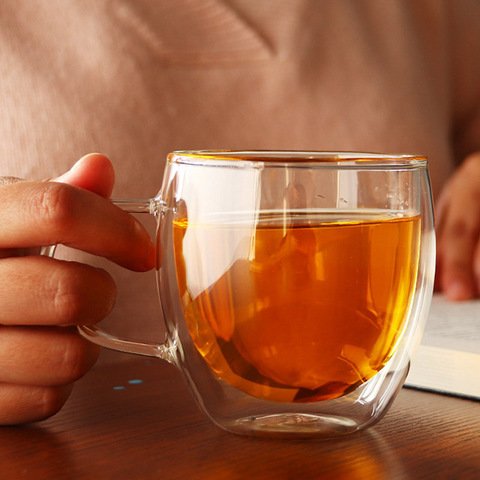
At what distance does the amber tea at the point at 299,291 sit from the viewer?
0.29m

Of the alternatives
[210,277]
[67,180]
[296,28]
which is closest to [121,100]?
[296,28]

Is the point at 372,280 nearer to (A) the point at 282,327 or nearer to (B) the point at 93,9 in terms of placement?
(A) the point at 282,327

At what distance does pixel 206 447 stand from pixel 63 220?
120 mm

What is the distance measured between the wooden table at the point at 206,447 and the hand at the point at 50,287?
0.02 meters

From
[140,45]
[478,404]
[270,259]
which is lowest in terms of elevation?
[478,404]

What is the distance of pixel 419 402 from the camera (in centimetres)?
39

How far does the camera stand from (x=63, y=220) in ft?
1.07

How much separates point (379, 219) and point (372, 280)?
0.09 ft

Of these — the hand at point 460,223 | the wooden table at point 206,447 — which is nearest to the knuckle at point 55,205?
the wooden table at point 206,447

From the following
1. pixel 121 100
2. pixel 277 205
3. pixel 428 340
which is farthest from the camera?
pixel 121 100

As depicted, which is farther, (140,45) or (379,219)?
(140,45)

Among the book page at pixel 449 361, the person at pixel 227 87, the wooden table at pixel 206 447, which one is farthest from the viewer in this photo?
the person at pixel 227 87

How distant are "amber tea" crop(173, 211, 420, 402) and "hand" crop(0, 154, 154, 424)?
0.15ft

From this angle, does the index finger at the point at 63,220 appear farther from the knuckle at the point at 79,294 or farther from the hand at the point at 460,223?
the hand at the point at 460,223
